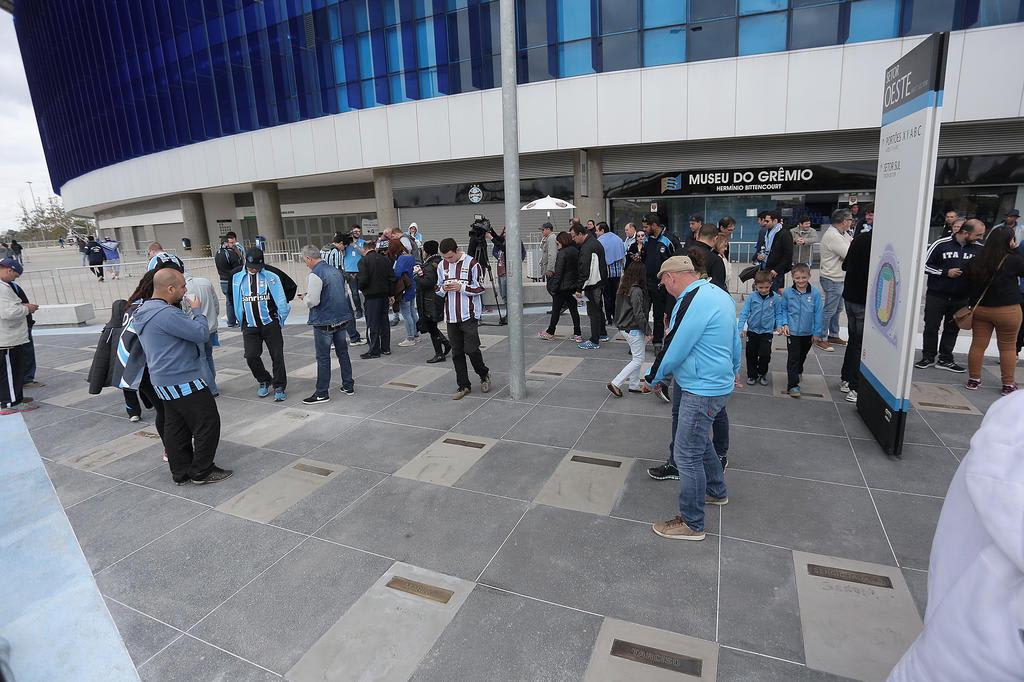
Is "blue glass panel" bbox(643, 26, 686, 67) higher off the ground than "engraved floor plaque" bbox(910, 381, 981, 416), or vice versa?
"blue glass panel" bbox(643, 26, 686, 67)

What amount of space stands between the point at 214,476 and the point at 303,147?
75.2 ft

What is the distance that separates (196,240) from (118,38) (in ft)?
41.2

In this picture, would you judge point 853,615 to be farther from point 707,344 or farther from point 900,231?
point 900,231

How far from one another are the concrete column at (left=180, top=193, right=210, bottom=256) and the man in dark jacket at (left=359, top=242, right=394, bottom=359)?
30.0 meters

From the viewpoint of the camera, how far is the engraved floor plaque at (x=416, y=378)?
7680 millimetres

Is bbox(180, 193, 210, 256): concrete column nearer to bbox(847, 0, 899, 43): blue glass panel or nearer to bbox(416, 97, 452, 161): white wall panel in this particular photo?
bbox(416, 97, 452, 161): white wall panel

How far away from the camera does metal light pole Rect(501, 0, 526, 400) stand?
6121mm

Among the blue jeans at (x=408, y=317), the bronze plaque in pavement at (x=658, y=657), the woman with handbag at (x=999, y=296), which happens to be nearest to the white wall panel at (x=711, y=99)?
the blue jeans at (x=408, y=317)

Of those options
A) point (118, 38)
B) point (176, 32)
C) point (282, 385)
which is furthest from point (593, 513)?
point (118, 38)

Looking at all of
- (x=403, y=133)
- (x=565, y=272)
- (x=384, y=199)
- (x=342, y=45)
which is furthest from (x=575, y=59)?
(x=565, y=272)

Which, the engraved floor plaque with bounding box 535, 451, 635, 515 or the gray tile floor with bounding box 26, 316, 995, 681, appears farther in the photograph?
the engraved floor plaque with bounding box 535, 451, 635, 515

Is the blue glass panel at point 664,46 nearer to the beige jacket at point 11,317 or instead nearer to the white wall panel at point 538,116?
the white wall panel at point 538,116

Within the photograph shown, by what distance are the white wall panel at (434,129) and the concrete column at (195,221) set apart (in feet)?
64.9

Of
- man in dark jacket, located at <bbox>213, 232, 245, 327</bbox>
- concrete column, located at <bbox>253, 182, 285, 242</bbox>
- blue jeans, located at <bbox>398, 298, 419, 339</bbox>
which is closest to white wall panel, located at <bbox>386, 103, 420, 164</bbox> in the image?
concrete column, located at <bbox>253, 182, 285, 242</bbox>
